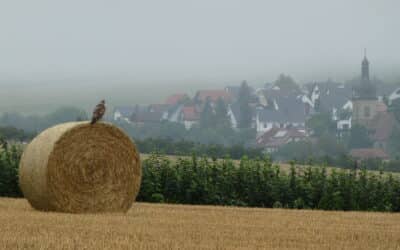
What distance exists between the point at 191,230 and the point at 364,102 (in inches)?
6699

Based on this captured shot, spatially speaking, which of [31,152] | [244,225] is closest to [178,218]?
[244,225]

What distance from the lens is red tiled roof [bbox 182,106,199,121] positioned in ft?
588

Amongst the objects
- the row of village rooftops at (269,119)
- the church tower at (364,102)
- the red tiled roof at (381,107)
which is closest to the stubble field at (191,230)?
the row of village rooftops at (269,119)

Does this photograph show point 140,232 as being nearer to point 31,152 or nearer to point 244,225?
point 244,225

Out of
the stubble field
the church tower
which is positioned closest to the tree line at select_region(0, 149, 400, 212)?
the stubble field

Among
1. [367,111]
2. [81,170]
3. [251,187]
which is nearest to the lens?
[81,170]

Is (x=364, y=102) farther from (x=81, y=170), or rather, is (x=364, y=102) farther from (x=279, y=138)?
(x=81, y=170)

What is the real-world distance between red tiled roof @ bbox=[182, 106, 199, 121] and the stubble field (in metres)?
159

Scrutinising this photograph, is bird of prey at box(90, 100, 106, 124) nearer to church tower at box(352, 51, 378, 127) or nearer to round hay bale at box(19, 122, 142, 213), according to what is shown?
round hay bale at box(19, 122, 142, 213)

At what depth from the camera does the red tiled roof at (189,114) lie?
17912cm

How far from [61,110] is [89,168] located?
349ft

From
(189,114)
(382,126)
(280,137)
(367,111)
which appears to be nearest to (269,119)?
(189,114)

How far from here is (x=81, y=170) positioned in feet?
64.1

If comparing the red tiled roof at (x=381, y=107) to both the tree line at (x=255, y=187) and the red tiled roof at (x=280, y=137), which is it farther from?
the tree line at (x=255, y=187)
